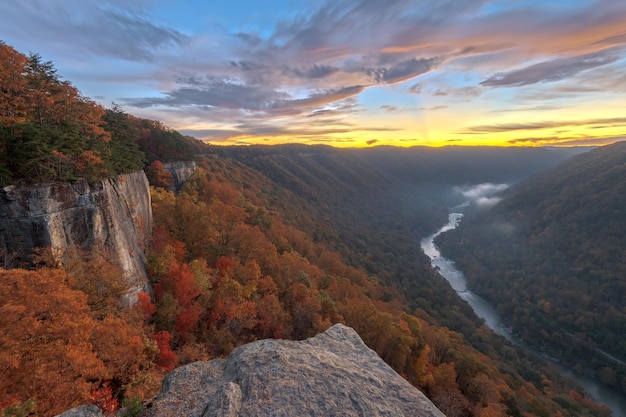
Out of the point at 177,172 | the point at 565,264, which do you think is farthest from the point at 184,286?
the point at 565,264

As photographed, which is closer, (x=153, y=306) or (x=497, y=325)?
(x=153, y=306)

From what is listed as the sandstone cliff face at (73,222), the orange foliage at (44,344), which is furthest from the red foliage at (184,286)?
the orange foliage at (44,344)

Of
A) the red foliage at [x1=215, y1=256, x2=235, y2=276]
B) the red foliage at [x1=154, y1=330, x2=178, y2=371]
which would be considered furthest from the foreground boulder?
the red foliage at [x1=215, y1=256, x2=235, y2=276]

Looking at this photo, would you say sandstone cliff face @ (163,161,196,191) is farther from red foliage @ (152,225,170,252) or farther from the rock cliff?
the rock cliff

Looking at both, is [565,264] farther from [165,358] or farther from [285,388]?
[285,388]

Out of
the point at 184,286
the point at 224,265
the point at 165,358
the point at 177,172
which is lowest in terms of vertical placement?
the point at 224,265

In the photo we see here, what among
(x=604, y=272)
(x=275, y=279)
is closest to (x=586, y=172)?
(x=604, y=272)

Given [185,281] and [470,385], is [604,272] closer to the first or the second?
[470,385]
